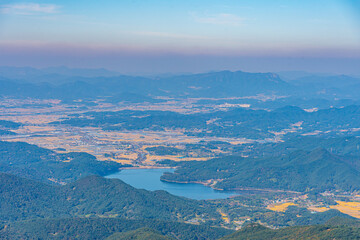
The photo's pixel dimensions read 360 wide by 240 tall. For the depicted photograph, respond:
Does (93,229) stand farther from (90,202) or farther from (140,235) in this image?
(90,202)

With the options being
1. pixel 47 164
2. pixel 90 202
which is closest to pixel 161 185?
pixel 90 202

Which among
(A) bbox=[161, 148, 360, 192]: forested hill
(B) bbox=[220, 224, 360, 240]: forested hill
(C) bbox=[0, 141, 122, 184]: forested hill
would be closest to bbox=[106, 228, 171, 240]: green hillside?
(B) bbox=[220, 224, 360, 240]: forested hill

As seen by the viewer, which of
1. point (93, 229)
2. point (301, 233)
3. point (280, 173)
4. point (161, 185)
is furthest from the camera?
point (280, 173)

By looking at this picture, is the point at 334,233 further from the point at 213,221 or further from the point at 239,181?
the point at 239,181

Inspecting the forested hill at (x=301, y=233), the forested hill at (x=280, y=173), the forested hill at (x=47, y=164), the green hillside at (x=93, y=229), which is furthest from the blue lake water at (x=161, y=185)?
the forested hill at (x=301, y=233)

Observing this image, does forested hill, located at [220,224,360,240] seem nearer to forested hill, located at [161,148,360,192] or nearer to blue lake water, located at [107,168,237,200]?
blue lake water, located at [107,168,237,200]

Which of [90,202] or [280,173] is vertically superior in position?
[90,202]

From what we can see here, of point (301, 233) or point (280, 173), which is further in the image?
point (280, 173)
